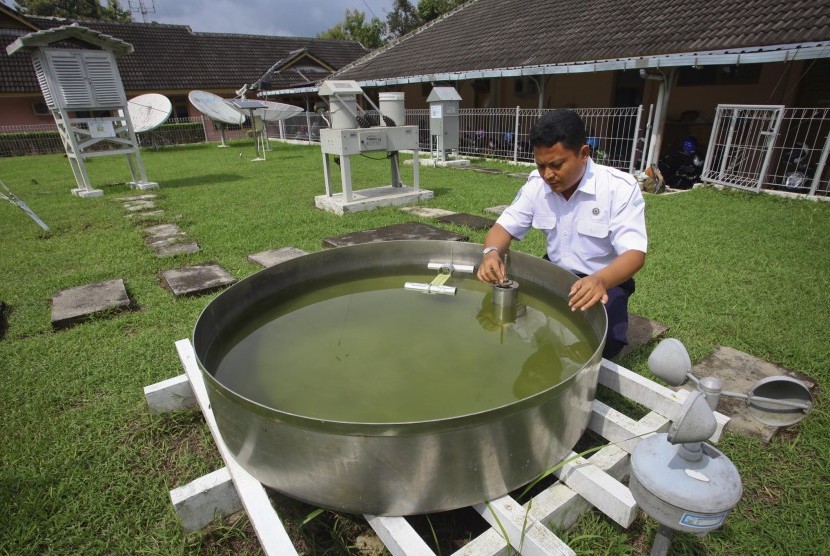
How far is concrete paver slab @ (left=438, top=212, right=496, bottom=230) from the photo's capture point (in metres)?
5.05

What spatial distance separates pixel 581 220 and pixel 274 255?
123 inches

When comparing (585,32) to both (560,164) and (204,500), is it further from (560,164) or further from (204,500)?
(204,500)

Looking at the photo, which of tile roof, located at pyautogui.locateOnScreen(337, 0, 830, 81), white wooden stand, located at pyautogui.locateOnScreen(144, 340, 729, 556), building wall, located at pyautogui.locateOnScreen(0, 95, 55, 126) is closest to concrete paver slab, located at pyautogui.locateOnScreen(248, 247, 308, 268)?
white wooden stand, located at pyautogui.locateOnScreen(144, 340, 729, 556)

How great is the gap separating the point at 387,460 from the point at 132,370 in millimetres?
2140

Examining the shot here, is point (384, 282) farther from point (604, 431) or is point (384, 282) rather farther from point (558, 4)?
point (558, 4)

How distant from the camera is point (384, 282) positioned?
2867 mm

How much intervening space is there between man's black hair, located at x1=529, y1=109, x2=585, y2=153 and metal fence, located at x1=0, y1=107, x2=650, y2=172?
24.2 ft

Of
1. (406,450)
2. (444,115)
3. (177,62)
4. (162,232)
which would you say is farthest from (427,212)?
(177,62)

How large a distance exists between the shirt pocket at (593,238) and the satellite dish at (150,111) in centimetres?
1511

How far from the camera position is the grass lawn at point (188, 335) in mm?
1580

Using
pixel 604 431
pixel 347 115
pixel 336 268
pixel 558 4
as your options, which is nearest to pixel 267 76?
pixel 558 4

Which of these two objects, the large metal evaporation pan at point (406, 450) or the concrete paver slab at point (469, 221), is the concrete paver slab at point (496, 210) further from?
the large metal evaporation pan at point (406, 450)

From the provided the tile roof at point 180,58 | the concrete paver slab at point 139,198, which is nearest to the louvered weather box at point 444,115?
the concrete paver slab at point 139,198

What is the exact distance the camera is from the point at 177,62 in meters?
22.0
